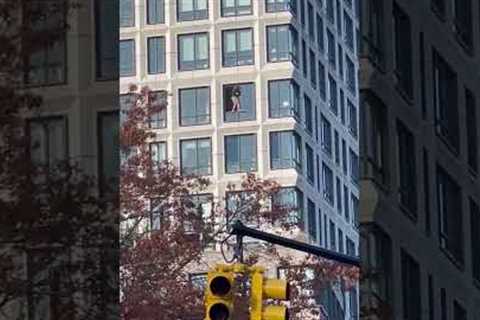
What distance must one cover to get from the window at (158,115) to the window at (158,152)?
125mm

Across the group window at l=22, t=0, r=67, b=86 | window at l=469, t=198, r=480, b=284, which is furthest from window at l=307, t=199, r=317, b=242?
window at l=469, t=198, r=480, b=284

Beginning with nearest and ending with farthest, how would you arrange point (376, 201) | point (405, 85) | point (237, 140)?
point (237, 140) → point (376, 201) → point (405, 85)

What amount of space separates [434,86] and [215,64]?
5.41 meters

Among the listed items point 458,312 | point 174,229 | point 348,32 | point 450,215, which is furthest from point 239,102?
point 458,312

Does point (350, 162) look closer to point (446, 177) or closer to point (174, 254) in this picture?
point (174, 254)

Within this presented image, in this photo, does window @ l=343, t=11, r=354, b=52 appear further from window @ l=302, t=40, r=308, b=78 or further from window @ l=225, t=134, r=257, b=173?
window @ l=225, t=134, r=257, b=173

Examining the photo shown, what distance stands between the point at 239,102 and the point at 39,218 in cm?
189

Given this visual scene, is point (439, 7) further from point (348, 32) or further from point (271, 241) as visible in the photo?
point (271, 241)

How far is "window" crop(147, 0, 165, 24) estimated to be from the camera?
16.1 metres

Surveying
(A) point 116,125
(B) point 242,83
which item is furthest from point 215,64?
(A) point 116,125

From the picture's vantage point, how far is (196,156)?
1592cm

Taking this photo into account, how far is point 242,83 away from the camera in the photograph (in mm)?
15984

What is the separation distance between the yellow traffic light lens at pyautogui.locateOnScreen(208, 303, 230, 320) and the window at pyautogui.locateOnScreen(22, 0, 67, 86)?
187cm

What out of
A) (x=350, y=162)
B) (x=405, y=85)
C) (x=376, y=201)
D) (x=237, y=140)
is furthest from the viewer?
(x=405, y=85)
